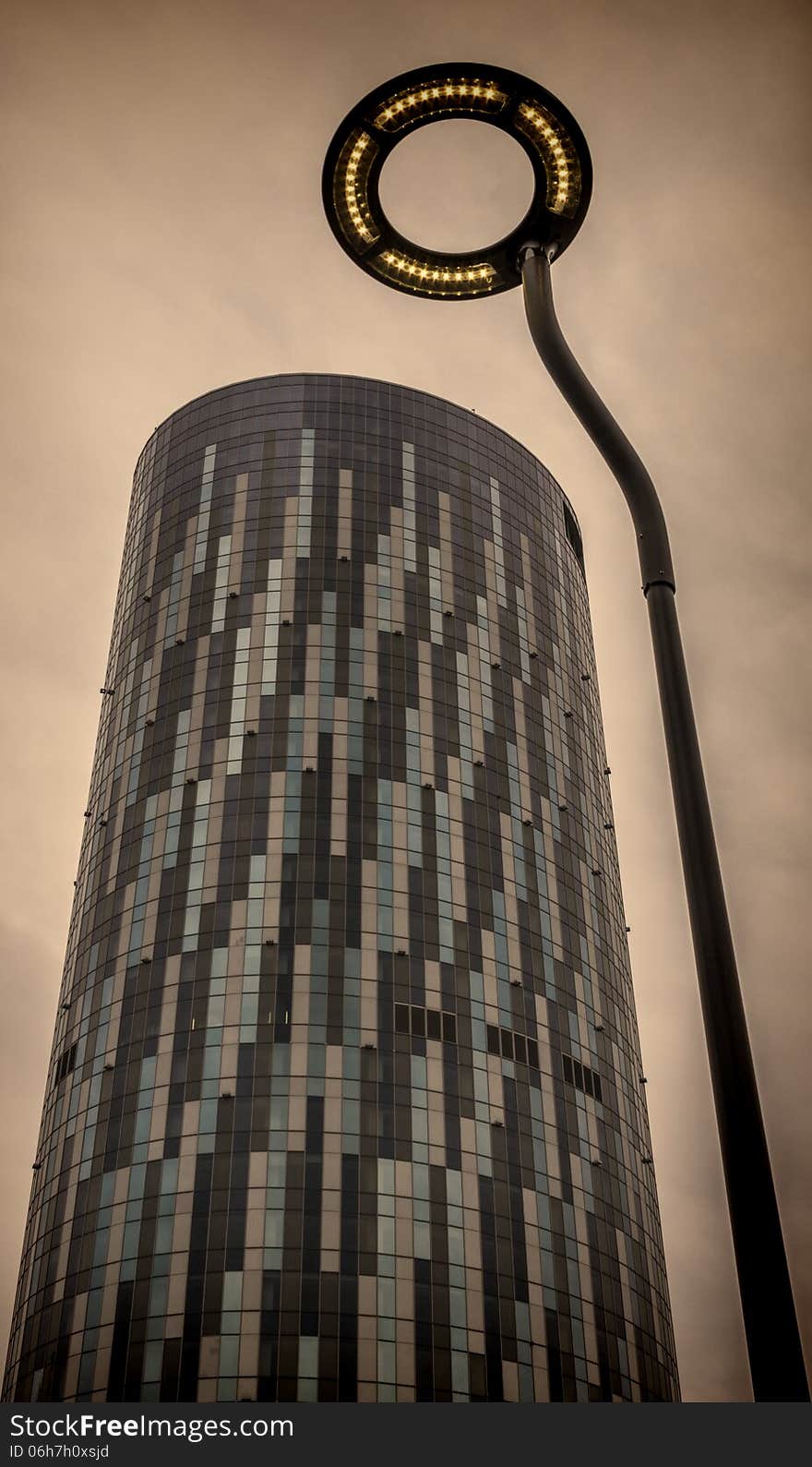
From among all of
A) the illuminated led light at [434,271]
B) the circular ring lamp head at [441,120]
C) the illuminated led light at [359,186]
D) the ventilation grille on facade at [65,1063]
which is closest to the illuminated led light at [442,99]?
the circular ring lamp head at [441,120]

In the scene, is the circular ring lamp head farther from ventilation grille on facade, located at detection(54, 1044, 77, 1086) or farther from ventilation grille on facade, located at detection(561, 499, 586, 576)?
ventilation grille on facade, located at detection(561, 499, 586, 576)

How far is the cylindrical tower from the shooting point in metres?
75.1

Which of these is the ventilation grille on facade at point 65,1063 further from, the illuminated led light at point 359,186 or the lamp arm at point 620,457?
the lamp arm at point 620,457

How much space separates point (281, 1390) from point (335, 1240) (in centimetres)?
914

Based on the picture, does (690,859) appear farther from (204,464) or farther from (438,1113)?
(204,464)

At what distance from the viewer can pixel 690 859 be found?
1273 centimetres

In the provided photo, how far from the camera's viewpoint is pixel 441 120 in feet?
115

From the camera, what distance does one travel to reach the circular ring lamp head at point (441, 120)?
31.2 metres

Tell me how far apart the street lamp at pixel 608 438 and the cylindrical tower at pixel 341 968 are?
199 feet

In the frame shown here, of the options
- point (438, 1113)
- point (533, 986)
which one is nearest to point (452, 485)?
point (533, 986)

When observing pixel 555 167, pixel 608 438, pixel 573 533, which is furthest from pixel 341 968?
pixel 608 438

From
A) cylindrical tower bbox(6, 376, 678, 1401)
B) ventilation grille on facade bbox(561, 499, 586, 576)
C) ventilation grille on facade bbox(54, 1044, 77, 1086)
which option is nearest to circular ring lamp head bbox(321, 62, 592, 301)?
cylindrical tower bbox(6, 376, 678, 1401)

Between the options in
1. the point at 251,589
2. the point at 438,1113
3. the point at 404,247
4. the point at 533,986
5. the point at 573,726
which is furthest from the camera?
the point at 573,726

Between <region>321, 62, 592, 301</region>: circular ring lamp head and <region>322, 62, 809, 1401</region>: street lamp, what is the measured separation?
45 millimetres
